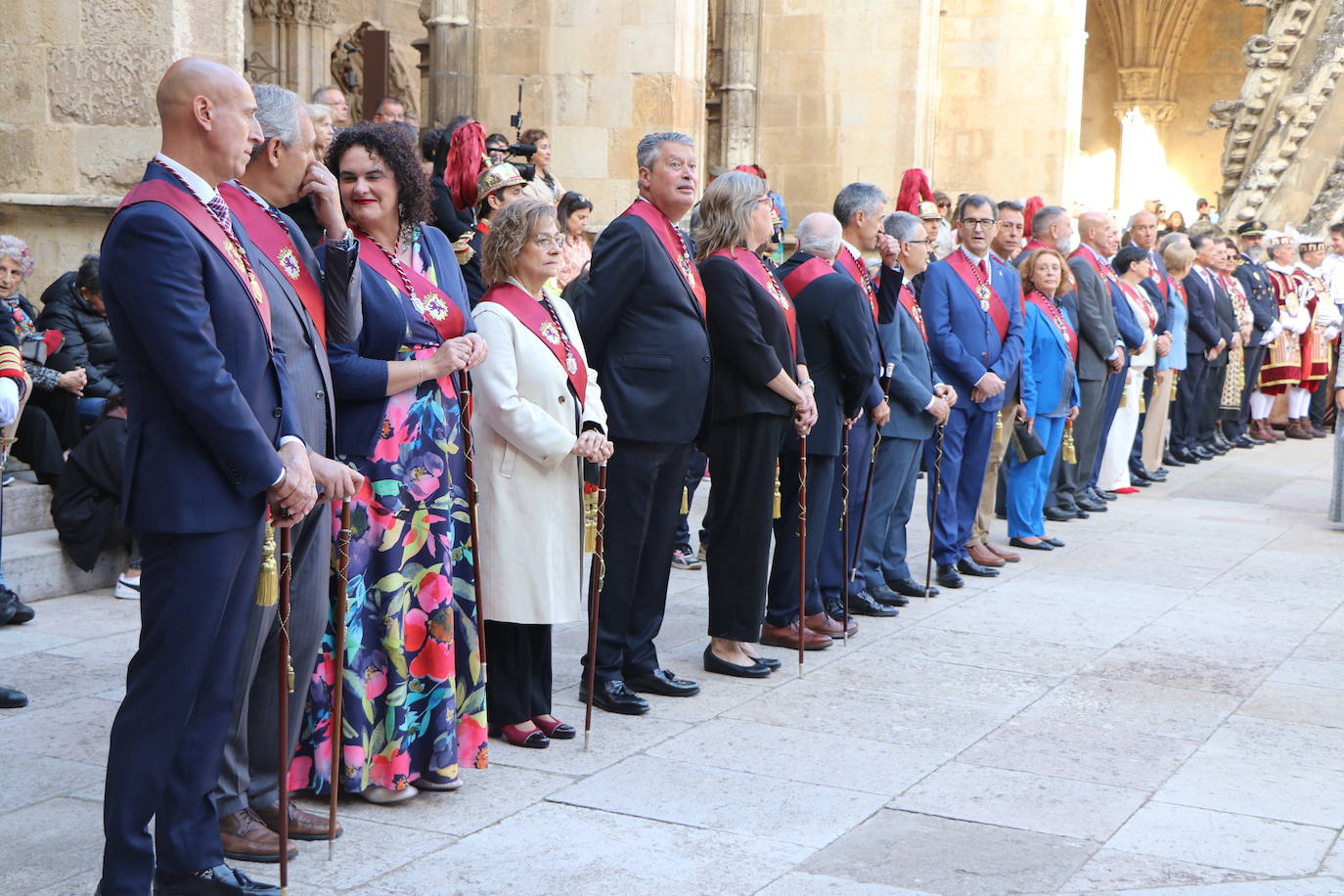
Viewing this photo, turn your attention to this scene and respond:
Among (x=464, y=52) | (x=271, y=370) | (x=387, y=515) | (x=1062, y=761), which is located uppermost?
(x=464, y=52)

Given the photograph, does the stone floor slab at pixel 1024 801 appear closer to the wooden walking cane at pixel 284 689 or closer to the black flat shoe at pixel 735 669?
the black flat shoe at pixel 735 669

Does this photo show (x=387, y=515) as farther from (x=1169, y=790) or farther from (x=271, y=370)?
(x=1169, y=790)

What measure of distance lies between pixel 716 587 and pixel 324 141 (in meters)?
2.21

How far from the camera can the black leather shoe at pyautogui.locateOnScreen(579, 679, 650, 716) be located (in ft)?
18.2

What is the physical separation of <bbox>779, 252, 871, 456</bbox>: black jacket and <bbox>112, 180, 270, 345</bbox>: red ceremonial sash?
10.9 ft

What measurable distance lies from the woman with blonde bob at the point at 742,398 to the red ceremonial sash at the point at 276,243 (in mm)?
2178

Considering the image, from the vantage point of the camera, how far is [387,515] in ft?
14.6

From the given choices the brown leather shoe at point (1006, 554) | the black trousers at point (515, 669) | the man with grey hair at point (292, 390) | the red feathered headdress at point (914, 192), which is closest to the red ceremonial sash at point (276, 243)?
the man with grey hair at point (292, 390)

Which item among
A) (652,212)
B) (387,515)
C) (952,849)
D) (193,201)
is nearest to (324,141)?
(652,212)

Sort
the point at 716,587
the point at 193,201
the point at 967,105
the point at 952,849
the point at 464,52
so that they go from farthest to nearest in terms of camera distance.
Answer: the point at 967,105
the point at 464,52
the point at 716,587
the point at 952,849
the point at 193,201

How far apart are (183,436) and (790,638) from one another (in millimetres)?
3665

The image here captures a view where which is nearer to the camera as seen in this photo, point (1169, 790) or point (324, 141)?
point (1169, 790)

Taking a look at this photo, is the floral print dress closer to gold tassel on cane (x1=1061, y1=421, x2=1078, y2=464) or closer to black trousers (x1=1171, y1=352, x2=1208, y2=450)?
gold tassel on cane (x1=1061, y1=421, x2=1078, y2=464)

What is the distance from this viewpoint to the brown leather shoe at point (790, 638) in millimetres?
6648
